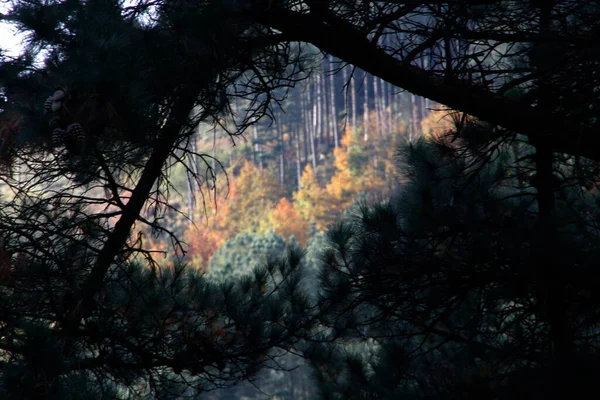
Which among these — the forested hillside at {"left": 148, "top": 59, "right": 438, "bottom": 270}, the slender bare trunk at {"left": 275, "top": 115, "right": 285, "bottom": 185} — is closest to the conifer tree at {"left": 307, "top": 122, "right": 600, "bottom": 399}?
the forested hillside at {"left": 148, "top": 59, "right": 438, "bottom": 270}

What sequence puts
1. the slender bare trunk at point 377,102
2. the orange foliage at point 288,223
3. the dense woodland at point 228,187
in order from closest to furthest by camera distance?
1. the dense woodland at point 228,187
2. the orange foliage at point 288,223
3. the slender bare trunk at point 377,102

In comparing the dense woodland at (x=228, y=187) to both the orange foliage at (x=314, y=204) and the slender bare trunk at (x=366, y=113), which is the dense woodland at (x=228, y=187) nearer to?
the orange foliage at (x=314, y=204)

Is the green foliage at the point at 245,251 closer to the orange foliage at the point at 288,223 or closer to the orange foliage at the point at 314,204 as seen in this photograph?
the orange foliage at the point at 314,204

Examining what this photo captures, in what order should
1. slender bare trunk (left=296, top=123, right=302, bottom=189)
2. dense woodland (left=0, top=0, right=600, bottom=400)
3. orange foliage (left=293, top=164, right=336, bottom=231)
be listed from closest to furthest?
dense woodland (left=0, top=0, right=600, bottom=400), orange foliage (left=293, top=164, right=336, bottom=231), slender bare trunk (left=296, top=123, right=302, bottom=189)

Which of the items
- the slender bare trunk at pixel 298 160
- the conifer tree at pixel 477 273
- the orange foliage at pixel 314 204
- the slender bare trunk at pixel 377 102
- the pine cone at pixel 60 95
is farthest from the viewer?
the slender bare trunk at pixel 298 160

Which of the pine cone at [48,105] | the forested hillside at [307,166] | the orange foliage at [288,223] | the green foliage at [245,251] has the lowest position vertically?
the pine cone at [48,105]

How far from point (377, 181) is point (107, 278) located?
95.0ft

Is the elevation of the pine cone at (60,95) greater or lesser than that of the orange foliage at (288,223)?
lesser

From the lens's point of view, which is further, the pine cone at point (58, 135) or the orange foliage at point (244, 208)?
the orange foliage at point (244, 208)

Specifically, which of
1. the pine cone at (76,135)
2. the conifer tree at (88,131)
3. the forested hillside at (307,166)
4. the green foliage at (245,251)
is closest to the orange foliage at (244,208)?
the forested hillside at (307,166)

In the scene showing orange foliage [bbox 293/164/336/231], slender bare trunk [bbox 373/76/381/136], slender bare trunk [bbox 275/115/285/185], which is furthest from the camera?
slender bare trunk [bbox 275/115/285/185]

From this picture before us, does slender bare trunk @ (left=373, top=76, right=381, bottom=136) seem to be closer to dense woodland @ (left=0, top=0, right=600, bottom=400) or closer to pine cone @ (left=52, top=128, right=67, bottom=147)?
dense woodland @ (left=0, top=0, right=600, bottom=400)

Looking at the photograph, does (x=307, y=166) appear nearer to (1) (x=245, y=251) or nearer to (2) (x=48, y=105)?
(1) (x=245, y=251)

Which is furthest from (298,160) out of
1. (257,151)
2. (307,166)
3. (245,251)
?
(245,251)
